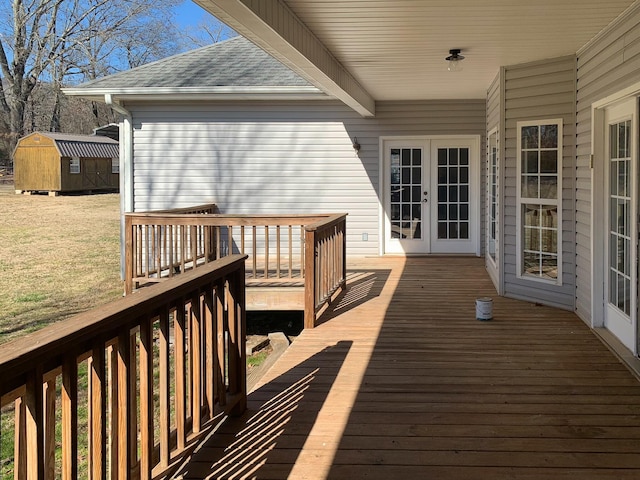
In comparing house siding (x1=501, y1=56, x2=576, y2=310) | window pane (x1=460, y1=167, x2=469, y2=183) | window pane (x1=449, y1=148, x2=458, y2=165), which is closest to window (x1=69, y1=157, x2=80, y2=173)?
window pane (x1=449, y1=148, x2=458, y2=165)

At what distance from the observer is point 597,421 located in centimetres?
352

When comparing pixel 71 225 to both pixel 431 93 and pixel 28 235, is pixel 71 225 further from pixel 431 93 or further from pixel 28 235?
pixel 431 93

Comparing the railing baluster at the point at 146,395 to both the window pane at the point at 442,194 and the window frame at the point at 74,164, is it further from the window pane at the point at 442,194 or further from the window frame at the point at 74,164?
the window frame at the point at 74,164

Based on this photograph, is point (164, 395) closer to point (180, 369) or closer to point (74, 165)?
point (180, 369)

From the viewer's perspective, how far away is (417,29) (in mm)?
5223

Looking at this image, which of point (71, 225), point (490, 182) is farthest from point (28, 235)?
point (490, 182)

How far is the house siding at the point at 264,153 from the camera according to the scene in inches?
403

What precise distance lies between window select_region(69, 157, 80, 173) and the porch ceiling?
1903 centimetres

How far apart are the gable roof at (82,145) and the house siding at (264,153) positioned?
46.6 feet

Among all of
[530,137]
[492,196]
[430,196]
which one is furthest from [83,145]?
[530,137]

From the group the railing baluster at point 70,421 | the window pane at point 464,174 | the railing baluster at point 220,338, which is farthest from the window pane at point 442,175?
the railing baluster at point 70,421

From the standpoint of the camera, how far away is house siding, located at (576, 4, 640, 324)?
15.1ft

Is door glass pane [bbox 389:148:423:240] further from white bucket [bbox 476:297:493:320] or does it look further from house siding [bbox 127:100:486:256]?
white bucket [bbox 476:297:493:320]

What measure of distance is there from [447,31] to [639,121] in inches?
64.1
